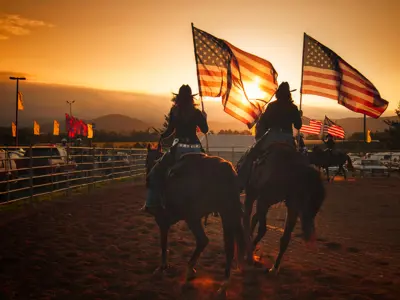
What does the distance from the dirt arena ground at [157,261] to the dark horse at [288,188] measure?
66 centimetres

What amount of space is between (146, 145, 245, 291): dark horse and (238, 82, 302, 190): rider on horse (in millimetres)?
1259

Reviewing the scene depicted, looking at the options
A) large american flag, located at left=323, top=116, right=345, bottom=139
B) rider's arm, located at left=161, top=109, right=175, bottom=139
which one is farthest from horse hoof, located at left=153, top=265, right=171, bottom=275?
large american flag, located at left=323, top=116, right=345, bottom=139

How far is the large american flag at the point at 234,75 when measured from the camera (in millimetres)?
10945

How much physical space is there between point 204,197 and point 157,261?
1.80 meters

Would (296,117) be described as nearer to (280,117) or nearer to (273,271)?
(280,117)

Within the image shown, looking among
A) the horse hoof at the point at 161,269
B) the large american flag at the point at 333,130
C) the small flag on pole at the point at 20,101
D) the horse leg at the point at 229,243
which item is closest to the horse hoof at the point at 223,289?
the horse leg at the point at 229,243

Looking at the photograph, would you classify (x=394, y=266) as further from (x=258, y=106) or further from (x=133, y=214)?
(x=133, y=214)

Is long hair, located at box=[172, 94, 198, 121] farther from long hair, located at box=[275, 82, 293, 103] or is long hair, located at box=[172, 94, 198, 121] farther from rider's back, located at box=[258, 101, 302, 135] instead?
long hair, located at box=[275, 82, 293, 103]

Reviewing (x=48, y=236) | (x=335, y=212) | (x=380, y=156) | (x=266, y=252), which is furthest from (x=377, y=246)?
(x=380, y=156)

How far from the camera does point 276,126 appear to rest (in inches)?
276

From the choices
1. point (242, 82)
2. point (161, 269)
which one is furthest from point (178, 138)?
point (242, 82)

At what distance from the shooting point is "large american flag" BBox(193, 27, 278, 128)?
35.9 ft

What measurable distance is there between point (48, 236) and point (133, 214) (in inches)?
139

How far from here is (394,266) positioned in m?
6.70
